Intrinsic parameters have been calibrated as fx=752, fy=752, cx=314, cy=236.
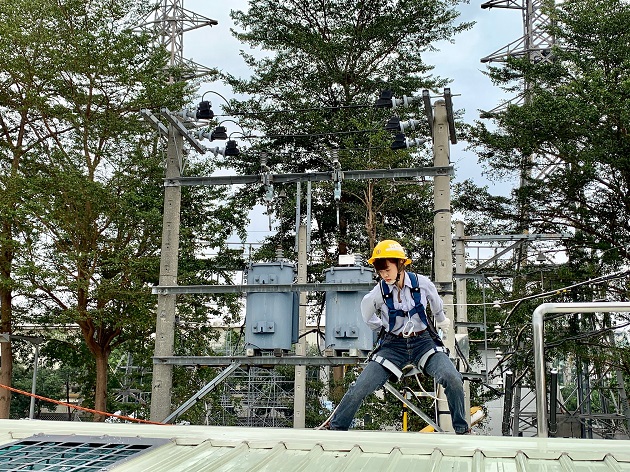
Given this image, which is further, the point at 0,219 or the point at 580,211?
the point at 580,211

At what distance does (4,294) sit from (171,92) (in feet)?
29.0

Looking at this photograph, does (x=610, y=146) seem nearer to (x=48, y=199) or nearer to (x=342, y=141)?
(x=342, y=141)

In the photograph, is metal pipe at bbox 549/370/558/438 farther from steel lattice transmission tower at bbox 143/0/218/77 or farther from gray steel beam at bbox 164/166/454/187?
steel lattice transmission tower at bbox 143/0/218/77

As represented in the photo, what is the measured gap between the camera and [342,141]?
29.3 m

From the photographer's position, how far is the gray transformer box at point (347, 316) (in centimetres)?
1346

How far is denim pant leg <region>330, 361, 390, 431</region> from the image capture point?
6.47 m

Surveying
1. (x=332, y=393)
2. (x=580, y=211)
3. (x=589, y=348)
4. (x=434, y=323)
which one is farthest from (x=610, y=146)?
(x=434, y=323)

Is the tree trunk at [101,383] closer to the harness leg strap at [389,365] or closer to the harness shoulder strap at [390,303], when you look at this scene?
the harness leg strap at [389,365]

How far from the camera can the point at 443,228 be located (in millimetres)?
14164

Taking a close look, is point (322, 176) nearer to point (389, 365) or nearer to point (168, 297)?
point (168, 297)

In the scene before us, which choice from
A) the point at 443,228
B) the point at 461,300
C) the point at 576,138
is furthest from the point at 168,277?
the point at 576,138

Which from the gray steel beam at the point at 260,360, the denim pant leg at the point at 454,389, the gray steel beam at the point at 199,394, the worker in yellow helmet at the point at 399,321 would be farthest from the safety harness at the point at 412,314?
the gray steel beam at the point at 199,394

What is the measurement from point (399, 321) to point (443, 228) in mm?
7645

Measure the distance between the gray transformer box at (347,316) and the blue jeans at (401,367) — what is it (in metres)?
6.56
